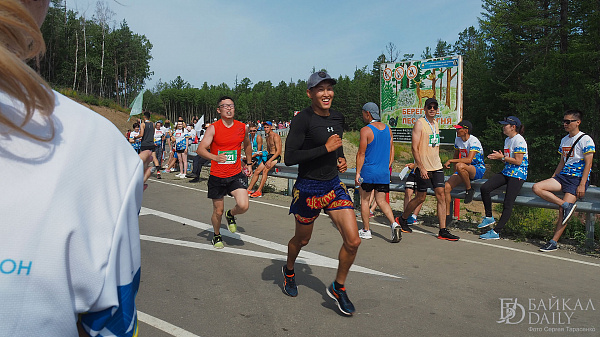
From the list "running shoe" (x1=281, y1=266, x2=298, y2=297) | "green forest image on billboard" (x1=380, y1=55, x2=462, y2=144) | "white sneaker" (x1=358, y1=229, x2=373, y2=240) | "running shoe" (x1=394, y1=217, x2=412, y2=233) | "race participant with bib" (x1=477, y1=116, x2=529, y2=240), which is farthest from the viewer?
"green forest image on billboard" (x1=380, y1=55, x2=462, y2=144)

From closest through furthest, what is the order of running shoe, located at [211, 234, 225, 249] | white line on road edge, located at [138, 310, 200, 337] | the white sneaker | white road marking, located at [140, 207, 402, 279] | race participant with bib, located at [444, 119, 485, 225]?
white line on road edge, located at [138, 310, 200, 337], white road marking, located at [140, 207, 402, 279], running shoe, located at [211, 234, 225, 249], the white sneaker, race participant with bib, located at [444, 119, 485, 225]

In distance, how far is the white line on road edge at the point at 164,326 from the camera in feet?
12.3

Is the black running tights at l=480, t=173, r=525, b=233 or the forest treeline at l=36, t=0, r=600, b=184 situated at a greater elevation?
the forest treeline at l=36, t=0, r=600, b=184

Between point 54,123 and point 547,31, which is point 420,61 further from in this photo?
point 547,31

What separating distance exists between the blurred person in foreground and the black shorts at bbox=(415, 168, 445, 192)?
23.1ft

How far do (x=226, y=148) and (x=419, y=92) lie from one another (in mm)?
11375

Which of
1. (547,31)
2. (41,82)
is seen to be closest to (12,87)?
(41,82)

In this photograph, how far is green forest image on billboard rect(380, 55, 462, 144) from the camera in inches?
596

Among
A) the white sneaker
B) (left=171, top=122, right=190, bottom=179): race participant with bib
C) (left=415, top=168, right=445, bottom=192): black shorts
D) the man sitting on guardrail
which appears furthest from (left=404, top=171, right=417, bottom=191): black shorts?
(left=171, top=122, right=190, bottom=179): race participant with bib

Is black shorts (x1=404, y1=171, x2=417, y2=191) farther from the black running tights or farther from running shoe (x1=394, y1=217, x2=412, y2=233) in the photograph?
the black running tights

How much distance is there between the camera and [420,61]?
16078 mm

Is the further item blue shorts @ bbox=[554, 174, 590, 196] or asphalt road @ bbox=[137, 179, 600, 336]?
blue shorts @ bbox=[554, 174, 590, 196]

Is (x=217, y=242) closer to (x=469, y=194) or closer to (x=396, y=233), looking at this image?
(x=396, y=233)

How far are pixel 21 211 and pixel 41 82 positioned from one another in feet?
0.84
